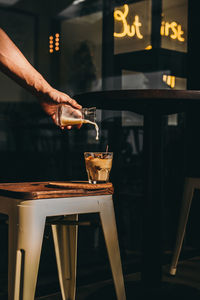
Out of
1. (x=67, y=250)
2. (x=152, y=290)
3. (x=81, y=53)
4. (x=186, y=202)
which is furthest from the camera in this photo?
(x=81, y=53)

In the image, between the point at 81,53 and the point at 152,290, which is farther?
the point at 81,53

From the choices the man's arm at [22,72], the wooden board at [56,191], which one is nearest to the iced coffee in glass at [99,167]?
the wooden board at [56,191]

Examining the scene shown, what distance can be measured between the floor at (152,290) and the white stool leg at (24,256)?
0.80 m

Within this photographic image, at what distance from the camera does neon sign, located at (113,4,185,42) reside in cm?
304

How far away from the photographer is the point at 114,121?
2.92 m

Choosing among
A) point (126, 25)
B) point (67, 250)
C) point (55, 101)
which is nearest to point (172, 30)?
point (126, 25)

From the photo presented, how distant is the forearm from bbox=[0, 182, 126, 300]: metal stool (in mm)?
360

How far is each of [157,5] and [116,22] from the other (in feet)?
1.52

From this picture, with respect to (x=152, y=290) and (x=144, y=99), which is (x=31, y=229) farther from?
(x=152, y=290)

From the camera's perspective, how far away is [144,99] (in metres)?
1.77

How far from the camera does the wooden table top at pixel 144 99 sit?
1.70m

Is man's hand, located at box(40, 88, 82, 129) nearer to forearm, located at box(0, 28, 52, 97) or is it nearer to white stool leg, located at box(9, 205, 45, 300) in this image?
forearm, located at box(0, 28, 52, 97)

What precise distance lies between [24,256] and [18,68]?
666 mm

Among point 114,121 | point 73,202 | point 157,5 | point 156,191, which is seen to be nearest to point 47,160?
point 114,121
